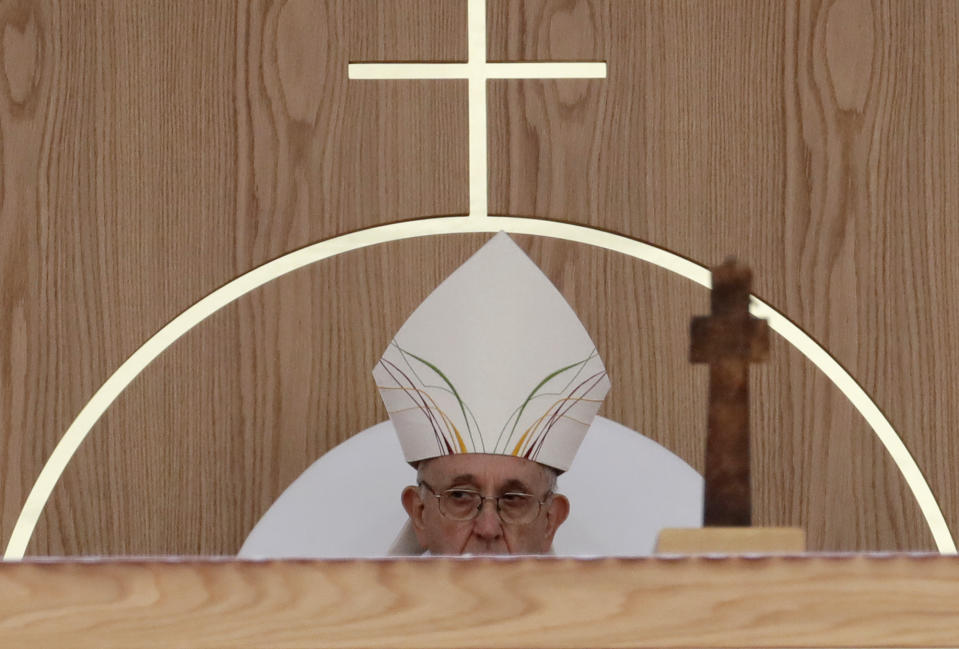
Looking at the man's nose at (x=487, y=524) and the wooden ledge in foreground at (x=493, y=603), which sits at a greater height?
the wooden ledge in foreground at (x=493, y=603)

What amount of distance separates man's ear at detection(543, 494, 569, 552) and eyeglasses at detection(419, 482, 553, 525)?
33mm

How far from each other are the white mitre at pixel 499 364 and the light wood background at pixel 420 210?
1.05 feet

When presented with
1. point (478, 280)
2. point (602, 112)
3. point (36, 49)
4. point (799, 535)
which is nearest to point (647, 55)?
point (602, 112)

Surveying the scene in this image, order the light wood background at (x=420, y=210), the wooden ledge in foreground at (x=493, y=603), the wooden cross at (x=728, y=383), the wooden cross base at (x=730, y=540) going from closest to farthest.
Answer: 1. the wooden ledge in foreground at (x=493, y=603)
2. the wooden cross base at (x=730, y=540)
3. the wooden cross at (x=728, y=383)
4. the light wood background at (x=420, y=210)

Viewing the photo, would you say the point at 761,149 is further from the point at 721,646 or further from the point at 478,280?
the point at 721,646

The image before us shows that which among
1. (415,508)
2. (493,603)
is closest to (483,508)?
(415,508)

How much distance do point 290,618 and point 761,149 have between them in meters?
1.80

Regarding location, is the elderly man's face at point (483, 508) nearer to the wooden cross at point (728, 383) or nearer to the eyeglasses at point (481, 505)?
the eyeglasses at point (481, 505)

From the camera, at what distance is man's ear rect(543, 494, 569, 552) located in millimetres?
1934

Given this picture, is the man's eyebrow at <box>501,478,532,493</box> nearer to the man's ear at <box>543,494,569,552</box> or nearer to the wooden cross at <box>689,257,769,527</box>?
the man's ear at <box>543,494,569,552</box>

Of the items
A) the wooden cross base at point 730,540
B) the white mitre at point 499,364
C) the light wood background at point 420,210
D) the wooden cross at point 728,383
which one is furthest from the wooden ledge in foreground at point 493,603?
the light wood background at point 420,210

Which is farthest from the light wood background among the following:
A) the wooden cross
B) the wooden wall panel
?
the wooden cross

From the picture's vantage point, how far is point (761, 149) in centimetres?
224

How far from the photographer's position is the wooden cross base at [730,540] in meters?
0.72
